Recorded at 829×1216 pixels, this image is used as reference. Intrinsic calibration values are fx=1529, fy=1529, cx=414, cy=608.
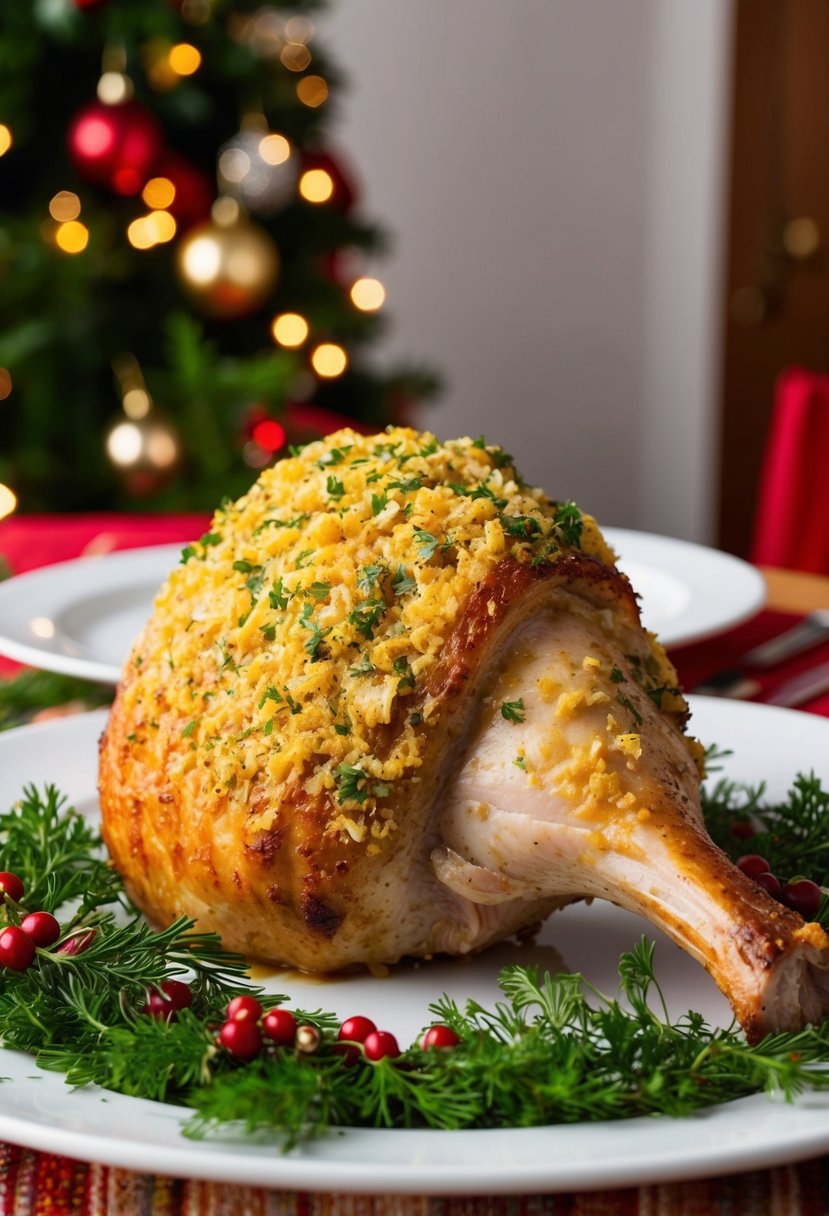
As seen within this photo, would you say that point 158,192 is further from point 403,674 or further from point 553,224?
point 553,224

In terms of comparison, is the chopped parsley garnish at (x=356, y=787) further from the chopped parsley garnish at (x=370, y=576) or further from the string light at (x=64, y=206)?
the string light at (x=64, y=206)

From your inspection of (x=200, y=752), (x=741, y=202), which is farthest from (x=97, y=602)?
(x=741, y=202)

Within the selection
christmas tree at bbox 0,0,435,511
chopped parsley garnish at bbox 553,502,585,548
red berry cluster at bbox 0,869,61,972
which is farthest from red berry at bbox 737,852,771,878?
christmas tree at bbox 0,0,435,511

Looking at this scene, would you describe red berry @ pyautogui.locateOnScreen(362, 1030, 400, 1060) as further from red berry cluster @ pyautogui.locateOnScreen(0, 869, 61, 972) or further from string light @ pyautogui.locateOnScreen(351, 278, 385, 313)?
string light @ pyautogui.locateOnScreen(351, 278, 385, 313)

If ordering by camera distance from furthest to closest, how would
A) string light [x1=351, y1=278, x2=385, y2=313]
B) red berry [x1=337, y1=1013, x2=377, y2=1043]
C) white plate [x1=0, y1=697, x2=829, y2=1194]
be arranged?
string light [x1=351, y1=278, x2=385, y2=313] < red berry [x1=337, y1=1013, x2=377, y2=1043] < white plate [x1=0, y1=697, x2=829, y2=1194]

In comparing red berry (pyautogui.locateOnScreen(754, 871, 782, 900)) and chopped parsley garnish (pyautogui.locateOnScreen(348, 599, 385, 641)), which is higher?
chopped parsley garnish (pyautogui.locateOnScreen(348, 599, 385, 641))

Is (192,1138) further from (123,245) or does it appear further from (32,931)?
(123,245)

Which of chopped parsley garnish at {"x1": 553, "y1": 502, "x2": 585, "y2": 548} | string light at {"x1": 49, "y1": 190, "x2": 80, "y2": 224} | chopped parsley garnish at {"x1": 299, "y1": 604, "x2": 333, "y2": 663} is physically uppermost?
string light at {"x1": 49, "y1": 190, "x2": 80, "y2": 224}

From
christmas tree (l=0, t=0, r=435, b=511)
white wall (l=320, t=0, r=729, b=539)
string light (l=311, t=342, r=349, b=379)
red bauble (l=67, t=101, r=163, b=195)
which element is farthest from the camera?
white wall (l=320, t=0, r=729, b=539)
